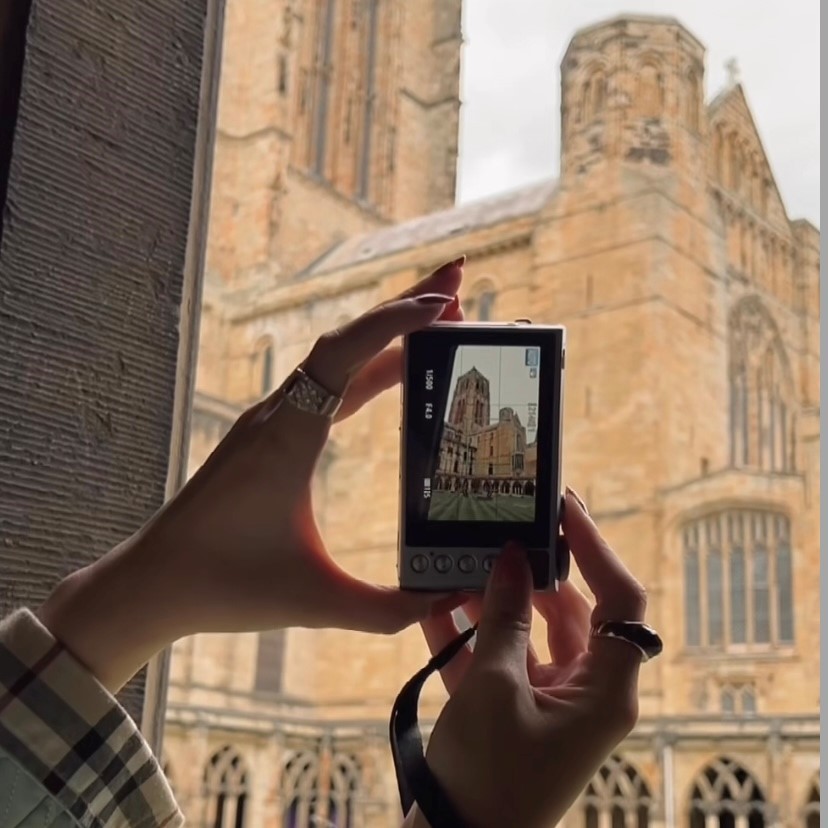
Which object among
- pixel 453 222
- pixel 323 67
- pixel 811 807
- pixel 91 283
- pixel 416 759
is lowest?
pixel 811 807

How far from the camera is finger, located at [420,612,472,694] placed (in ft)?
1.13

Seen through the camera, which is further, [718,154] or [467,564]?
[718,154]

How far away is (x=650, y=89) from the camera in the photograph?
4.63 metres

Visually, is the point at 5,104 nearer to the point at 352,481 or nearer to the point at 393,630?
the point at 393,630

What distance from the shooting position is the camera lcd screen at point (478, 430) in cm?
34

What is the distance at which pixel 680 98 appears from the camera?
4.66 m

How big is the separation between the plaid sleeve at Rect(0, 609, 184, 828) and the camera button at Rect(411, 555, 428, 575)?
9 centimetres

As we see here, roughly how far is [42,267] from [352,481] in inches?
172

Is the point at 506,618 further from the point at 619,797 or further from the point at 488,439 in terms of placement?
the point at 619,797

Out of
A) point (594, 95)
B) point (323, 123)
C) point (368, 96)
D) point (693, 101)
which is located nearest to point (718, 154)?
point (693, 101)

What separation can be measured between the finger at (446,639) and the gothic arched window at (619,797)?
11.5 ft

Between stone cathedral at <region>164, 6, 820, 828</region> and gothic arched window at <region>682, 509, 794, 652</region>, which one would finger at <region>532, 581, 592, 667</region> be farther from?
gothic arched window at <region>682, 509, 794, 652</region>

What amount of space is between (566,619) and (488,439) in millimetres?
62

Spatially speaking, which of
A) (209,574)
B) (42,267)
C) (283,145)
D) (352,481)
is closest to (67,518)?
(42,267)
